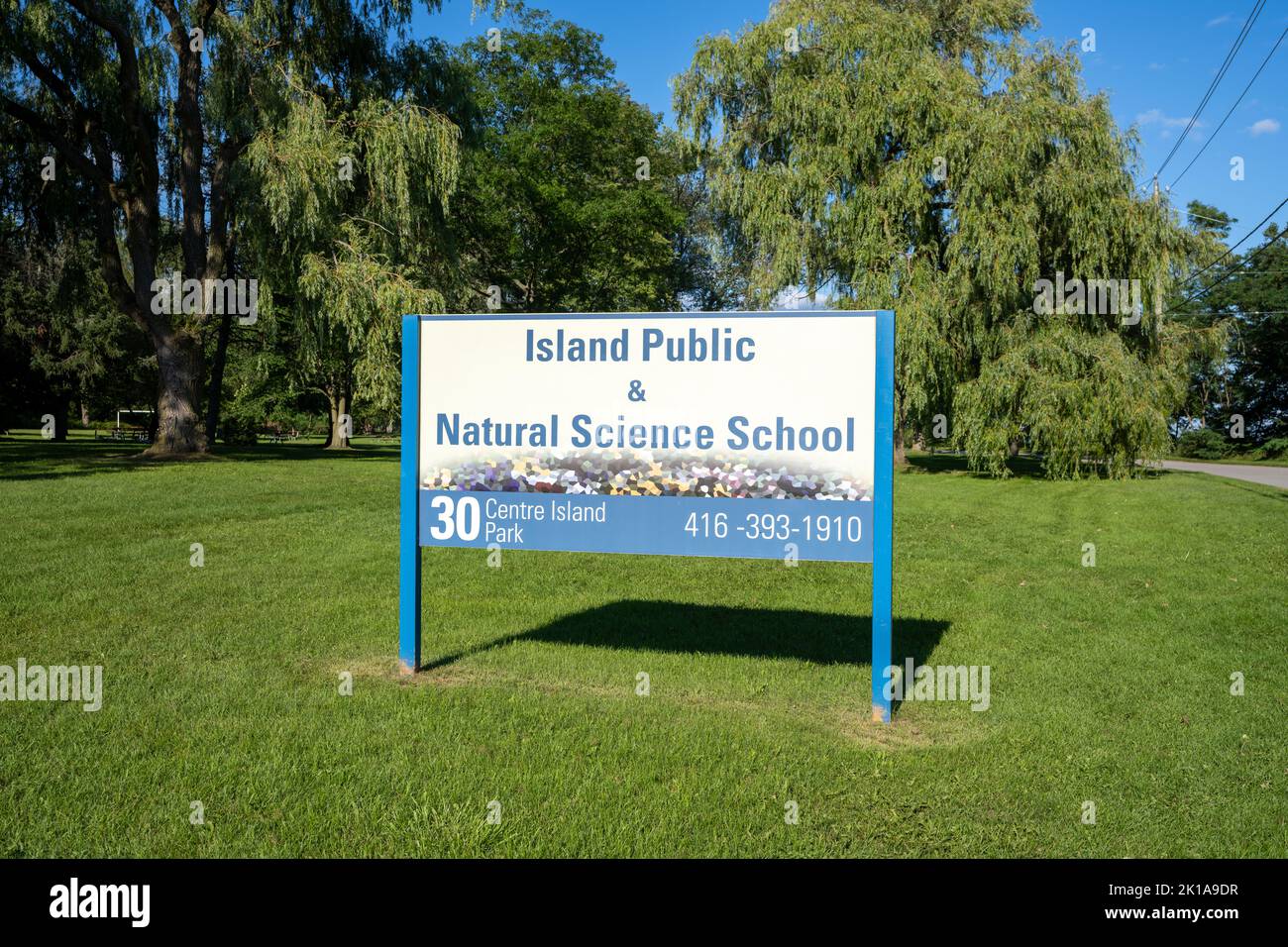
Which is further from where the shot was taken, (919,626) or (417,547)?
(919,626)

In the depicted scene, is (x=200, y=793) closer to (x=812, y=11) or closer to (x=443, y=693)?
(x=443, y=693)

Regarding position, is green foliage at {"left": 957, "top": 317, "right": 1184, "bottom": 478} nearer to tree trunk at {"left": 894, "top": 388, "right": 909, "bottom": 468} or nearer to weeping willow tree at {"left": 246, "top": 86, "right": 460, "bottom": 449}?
tree trunk at {"left": 894, "top": 388, "right": 909, "bottom": 468}

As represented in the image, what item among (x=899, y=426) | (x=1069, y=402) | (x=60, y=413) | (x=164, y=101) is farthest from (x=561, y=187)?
(x=60, y=413)

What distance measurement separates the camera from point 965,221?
79.5 ft

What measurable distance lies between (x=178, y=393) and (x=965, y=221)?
20872 mm

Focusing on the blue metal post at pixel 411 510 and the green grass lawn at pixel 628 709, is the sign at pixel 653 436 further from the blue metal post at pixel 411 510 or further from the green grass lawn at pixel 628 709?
the green grass lawn at pixel 628 709

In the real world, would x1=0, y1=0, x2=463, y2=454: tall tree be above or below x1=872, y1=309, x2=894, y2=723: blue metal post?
above

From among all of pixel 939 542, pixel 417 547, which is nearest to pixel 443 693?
→ pixel 417 547

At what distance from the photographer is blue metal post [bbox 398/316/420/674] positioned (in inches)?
253

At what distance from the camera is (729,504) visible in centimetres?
586

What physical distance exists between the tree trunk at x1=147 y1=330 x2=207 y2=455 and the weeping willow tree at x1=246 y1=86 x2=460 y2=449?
3.60 metres

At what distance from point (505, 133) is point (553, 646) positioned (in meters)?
37.3

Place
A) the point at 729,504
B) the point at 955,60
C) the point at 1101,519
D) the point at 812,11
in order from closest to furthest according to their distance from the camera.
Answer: the point at 729,504, the point at 1101,519, the point at 812,11, the point at 955,60

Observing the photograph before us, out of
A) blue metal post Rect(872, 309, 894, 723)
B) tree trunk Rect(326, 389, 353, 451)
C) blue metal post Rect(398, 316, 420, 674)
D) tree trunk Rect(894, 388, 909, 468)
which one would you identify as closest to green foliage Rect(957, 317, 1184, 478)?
tree trunk Rect(894, 388, 909, 468)
